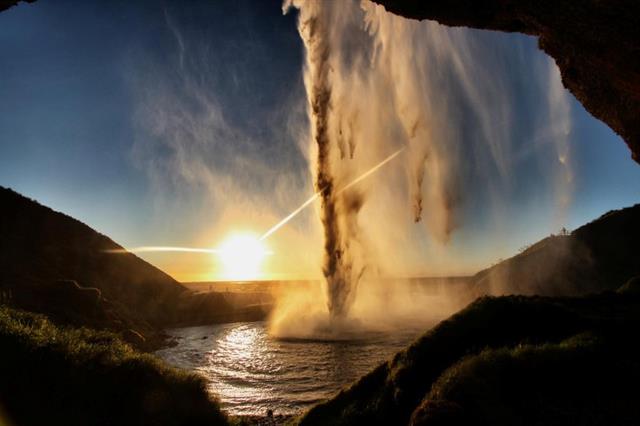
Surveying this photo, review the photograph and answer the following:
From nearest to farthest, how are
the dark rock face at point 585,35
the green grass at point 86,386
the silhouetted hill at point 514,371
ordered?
the silhouetted hill at point 514,371
the dark rock face at point 585,35
the green grass at point 86,386

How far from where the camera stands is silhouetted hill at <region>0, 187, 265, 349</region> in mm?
30000

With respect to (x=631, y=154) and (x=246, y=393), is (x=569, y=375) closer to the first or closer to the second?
(x=631, y=154)

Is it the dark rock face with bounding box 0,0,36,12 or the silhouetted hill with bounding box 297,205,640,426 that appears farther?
the dark rock face with bounding box 0,0,36,12

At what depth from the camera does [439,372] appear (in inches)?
324

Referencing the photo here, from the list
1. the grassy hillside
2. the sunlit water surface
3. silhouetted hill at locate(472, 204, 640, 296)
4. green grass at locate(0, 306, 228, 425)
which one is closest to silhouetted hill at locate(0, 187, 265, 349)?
the sunlit water surface

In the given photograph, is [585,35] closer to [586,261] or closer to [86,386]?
[86,386]

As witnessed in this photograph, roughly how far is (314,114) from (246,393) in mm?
37933

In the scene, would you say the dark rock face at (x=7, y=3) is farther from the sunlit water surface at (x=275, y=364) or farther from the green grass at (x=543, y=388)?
the sunlit water surface at (x=275, y=364)

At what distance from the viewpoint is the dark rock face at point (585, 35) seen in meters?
8.49

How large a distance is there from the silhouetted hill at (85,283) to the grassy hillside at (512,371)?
2758 cm

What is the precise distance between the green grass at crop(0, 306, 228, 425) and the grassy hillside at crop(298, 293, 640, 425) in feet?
16.5

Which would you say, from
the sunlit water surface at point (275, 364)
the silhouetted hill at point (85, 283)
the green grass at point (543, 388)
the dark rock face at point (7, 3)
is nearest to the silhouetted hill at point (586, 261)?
the sunlit water surface at point (275, 364)

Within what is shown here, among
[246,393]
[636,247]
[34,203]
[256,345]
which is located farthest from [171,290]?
[636,247]

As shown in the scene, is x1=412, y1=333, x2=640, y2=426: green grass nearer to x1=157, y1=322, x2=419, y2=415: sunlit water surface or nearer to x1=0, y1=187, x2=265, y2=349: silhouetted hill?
x1=157, y1=322, x2=419, y2=415: sunlit water surface
